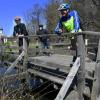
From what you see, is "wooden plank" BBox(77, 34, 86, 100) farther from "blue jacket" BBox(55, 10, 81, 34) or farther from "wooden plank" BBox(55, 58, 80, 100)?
"blue jacket" BBox(55, 10, 81, 34)

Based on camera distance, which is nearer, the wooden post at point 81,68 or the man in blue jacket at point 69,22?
the wooden post at point 81,68

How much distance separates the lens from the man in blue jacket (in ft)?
31.0

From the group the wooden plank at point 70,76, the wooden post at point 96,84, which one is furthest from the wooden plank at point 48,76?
the wooden post at point 96,84

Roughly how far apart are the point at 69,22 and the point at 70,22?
4 cm

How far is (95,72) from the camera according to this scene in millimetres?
8469

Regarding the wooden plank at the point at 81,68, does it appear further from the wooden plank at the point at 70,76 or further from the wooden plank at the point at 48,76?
the wooden plank at the point at 48,76

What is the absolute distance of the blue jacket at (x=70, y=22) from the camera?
9524 millimetres

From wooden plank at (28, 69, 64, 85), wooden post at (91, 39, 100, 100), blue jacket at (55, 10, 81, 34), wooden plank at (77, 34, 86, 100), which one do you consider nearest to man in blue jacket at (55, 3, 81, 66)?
blue jacket at (55, 10, 81, 34)

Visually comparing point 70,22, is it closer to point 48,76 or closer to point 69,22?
point 69,22

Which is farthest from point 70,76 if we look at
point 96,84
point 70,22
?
point 70,22

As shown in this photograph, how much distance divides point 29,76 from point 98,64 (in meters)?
4.27

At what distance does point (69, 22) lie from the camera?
9727mm

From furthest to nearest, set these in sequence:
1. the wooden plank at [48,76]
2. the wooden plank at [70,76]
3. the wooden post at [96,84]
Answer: the wooden plank at [48,76], the wooden plank at [70,76], the wooden post at [96,84]

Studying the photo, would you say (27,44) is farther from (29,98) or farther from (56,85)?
(29,98)
